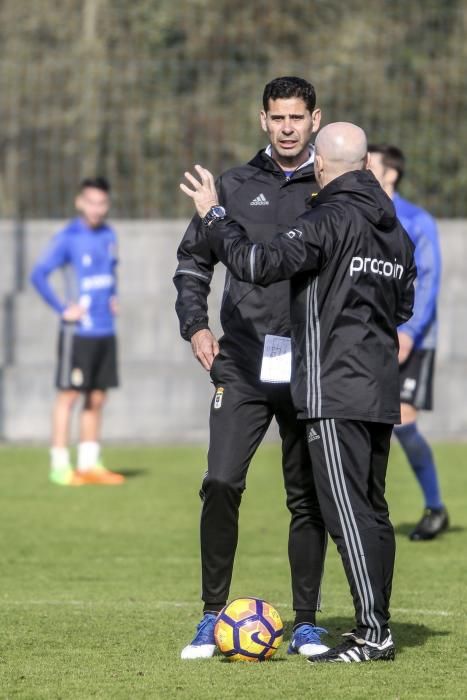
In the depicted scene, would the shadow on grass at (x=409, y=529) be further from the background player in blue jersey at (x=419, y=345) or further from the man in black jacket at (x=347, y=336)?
the man in black jacket at (x=347, y=336)

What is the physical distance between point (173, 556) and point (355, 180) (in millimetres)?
4231

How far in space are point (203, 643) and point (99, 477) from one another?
707 centimetres

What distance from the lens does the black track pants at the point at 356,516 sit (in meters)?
5.88

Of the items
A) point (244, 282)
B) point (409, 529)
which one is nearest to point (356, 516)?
point (244, 282)

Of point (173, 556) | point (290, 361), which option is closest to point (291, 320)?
point (290, 361)

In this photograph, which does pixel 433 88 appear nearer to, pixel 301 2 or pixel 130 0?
pixel 301 2

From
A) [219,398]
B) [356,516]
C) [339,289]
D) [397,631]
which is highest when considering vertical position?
[339,289]

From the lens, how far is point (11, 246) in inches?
666

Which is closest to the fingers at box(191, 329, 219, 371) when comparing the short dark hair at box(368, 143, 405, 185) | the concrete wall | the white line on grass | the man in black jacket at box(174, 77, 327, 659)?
the man in black jacket at box(174, 77, 327, 659)

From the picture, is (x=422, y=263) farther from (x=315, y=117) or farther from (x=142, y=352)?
(x=142, y=352)

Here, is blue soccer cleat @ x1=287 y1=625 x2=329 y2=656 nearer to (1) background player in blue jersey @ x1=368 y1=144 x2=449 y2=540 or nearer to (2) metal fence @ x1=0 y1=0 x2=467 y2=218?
(1) background player in blue jersey @ x1=368 y1=144 x2=449 y2=540

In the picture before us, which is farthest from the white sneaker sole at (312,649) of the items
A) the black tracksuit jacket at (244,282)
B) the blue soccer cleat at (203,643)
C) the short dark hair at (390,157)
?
the short dark hair at (390,157)

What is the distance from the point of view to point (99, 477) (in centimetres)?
1323

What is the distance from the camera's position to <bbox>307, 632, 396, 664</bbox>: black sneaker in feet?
19.6
